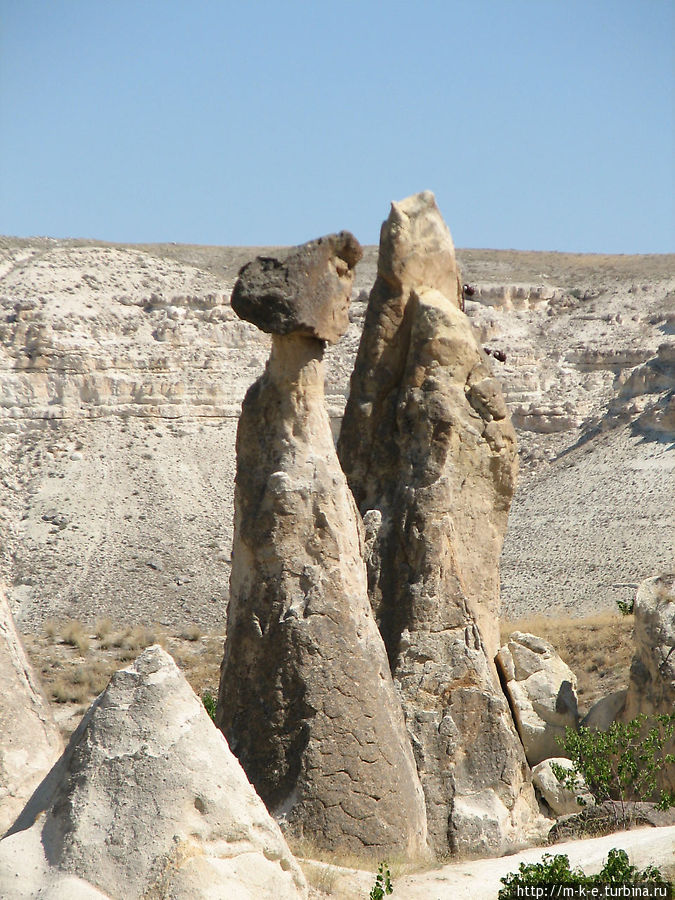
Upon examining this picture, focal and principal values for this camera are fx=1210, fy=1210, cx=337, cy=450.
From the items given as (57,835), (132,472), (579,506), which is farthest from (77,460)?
(57,835)

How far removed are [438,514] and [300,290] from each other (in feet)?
8.25

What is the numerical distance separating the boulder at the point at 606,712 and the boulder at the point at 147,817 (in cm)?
787

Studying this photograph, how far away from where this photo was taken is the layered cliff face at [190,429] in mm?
33281

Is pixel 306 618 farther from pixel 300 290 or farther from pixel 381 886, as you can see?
pixel 300 290

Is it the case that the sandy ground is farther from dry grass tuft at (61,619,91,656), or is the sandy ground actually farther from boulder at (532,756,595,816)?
dry grass tuft at (61,619,91,656)

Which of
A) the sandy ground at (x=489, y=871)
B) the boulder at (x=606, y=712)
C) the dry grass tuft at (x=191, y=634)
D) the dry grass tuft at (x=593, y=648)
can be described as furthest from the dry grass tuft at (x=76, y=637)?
the sandy ground at (x=489, y=871)

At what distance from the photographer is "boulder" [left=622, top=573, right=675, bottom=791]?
39.7ft

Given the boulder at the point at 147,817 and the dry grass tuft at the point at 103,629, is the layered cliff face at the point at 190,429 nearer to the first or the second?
the dry grass tuft at the point at 103,629

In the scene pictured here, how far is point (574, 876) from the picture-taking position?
6250 mm

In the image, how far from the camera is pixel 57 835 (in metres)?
5.52

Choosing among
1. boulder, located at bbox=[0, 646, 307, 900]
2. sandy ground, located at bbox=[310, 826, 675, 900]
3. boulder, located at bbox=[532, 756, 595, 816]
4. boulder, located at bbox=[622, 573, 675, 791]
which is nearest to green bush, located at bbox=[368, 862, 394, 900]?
sandy ground, located at bbox=[310, 826, 675, 900]

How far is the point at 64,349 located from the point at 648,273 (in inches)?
1133

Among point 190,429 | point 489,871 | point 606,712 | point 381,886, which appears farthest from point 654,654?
point 190,429

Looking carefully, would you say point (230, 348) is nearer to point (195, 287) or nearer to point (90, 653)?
point (195, 287)
